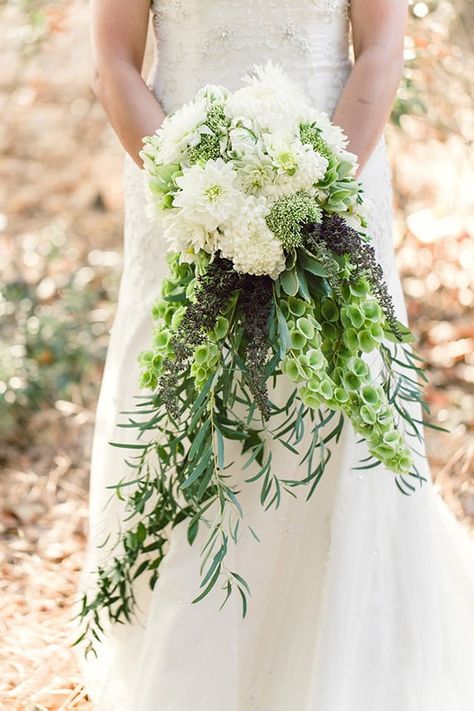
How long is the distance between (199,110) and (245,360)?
461 mm

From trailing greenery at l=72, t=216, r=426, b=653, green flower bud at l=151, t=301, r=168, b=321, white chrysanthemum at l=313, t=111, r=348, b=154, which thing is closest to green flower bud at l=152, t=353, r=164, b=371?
trailing greenery at l=72, t=216, r=426, b=653

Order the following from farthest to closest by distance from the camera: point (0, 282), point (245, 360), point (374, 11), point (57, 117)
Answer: point (57, 117) < point (0, 282) < point (374, 11) < point (245, 360)

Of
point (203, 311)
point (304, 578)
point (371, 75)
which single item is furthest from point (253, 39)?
point (304, 578)

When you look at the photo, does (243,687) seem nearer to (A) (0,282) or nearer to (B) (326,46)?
(B) (326,46)

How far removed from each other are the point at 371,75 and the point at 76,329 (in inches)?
92.6

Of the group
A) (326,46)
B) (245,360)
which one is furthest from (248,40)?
(245,360)

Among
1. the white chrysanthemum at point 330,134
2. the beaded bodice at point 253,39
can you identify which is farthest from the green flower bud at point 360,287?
the beaded bodice at point 253,39

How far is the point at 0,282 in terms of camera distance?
Result: 13.8 feet

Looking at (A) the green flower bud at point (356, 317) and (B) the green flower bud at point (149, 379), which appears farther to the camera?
(B) the green flower bud at point (149, 379)

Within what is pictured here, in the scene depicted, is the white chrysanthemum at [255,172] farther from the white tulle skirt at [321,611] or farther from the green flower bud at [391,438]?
the white tulle skirt at [321,611]

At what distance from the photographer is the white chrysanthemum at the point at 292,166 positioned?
157 cm

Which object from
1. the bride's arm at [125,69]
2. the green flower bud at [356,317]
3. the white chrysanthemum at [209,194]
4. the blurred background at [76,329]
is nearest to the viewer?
the white chrysanthemum at [209,194]

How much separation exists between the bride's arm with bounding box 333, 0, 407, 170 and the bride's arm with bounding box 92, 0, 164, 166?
0.41m

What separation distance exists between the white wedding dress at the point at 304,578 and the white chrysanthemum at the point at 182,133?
0.45 m
